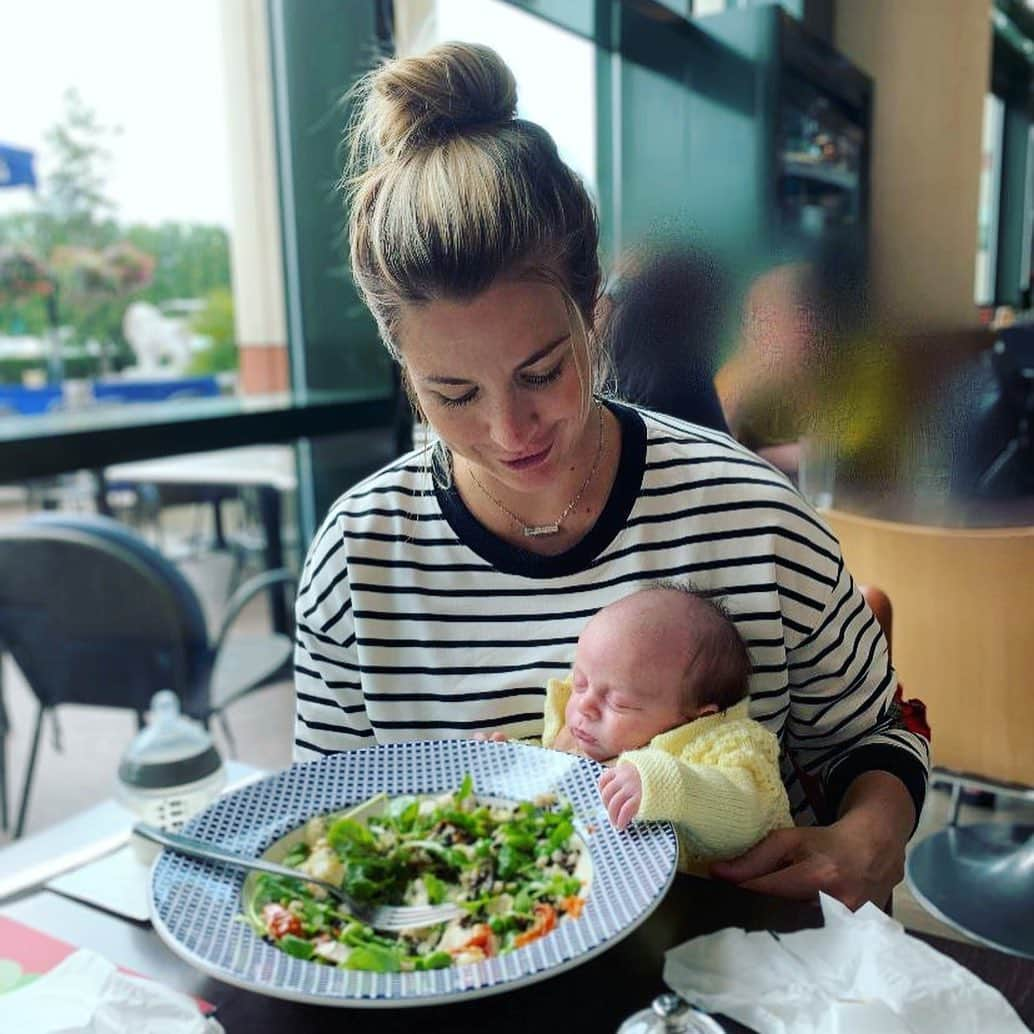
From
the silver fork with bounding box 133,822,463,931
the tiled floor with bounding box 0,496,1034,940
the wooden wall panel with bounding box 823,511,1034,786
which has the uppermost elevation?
the wooden wall panel with bounding box 823,511,1034,786

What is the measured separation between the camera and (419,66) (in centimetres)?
91

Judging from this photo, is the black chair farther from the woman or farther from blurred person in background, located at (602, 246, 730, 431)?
blurred person in background, located at (602, 246, 730, 431)

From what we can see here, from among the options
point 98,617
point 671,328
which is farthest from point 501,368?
point 98,617

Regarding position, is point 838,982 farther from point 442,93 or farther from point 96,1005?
point 442,93

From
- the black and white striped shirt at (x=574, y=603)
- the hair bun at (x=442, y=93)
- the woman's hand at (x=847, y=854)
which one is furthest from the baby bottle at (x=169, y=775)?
the hair bun at (x=442, y=93)

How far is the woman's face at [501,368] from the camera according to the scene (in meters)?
0.95

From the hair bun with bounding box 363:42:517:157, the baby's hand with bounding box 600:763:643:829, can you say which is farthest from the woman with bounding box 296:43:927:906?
the baby's hand with bounding box 600:763:643:829

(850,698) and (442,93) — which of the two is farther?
(850,698)

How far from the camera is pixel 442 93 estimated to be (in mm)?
911

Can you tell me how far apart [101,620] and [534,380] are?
1649mm

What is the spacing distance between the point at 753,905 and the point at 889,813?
12.2 inches

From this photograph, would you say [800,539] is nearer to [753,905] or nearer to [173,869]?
[753,905]

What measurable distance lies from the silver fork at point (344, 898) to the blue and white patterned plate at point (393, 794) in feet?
0.04

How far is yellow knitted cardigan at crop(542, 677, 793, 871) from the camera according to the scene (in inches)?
33.1
